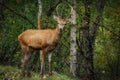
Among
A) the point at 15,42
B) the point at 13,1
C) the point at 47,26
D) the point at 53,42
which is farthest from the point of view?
the point at 15,42

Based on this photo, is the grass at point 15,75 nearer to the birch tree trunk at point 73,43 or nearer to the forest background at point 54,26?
the birch tree trunk at point 73,43

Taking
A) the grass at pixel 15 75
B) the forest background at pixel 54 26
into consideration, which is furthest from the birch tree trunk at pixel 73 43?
the forest background at pixel 54 26

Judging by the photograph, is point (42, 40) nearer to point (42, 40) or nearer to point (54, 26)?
point (42, 40)

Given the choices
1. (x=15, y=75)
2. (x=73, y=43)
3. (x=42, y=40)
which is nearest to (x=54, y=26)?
(x=73, y=43)

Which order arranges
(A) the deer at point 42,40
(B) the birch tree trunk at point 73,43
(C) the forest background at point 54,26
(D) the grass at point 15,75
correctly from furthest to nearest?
(C) the forest background at point 54,26, (B) the birch tree trunk at point 73,43, (D) the grass at point 15,75, (A) the deer at point 42,40

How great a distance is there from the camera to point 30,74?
12906 millimetres

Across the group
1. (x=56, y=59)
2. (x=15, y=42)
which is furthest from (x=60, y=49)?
(x=15, y=42)

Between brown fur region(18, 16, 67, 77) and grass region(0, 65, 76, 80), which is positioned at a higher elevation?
brown fur region(18, 16, 67, 77)

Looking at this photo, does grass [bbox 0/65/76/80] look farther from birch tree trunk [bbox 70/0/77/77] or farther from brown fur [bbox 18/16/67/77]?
birch tree trunk [bbox 70/0/77/77]

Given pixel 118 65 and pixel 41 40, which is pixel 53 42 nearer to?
pixel 41 40

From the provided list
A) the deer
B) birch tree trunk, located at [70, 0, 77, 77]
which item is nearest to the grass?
the deer

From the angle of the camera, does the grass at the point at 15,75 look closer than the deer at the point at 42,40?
No

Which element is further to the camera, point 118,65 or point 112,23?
point 118,65

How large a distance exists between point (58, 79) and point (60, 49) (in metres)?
13.0
